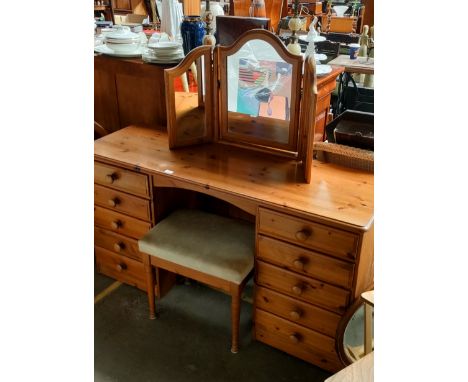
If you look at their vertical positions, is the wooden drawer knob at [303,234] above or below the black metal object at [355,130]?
below

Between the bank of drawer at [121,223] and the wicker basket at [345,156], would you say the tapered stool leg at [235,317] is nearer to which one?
the bank of drawer at [121,223]

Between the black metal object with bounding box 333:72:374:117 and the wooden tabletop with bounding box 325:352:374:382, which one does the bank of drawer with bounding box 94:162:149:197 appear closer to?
the wooden tabletop with bounding box 325:352:374:382

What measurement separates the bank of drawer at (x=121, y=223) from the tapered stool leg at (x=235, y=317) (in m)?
0.46

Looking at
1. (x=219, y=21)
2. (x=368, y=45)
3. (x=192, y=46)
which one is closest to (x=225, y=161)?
(x=192, y=46)

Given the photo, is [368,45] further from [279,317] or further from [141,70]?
[279,317]

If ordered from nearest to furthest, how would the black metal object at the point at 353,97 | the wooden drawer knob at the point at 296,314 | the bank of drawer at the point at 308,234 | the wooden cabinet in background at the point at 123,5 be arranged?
1. the bank of drawer at the point at 308,234
2. the wooden drawer knob at the point at 296,314
3. the black metal object at the point at 353,97
4. the wooden cabinet in background at the point at 123,5

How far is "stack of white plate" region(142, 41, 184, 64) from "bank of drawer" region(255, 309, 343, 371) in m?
1.08

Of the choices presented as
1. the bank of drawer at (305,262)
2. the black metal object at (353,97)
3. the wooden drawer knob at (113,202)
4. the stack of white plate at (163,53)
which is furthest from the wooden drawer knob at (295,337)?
the black metal object at (353,97)

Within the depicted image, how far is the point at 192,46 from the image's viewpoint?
1.81 metres

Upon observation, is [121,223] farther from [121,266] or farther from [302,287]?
[302,287]

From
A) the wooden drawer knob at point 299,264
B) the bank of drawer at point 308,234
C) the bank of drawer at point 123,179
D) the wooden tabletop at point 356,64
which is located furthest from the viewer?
the wooden tabletop at point 356,64

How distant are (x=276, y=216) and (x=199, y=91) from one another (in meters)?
0.62

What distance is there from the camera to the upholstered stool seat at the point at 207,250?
150 centimetres
